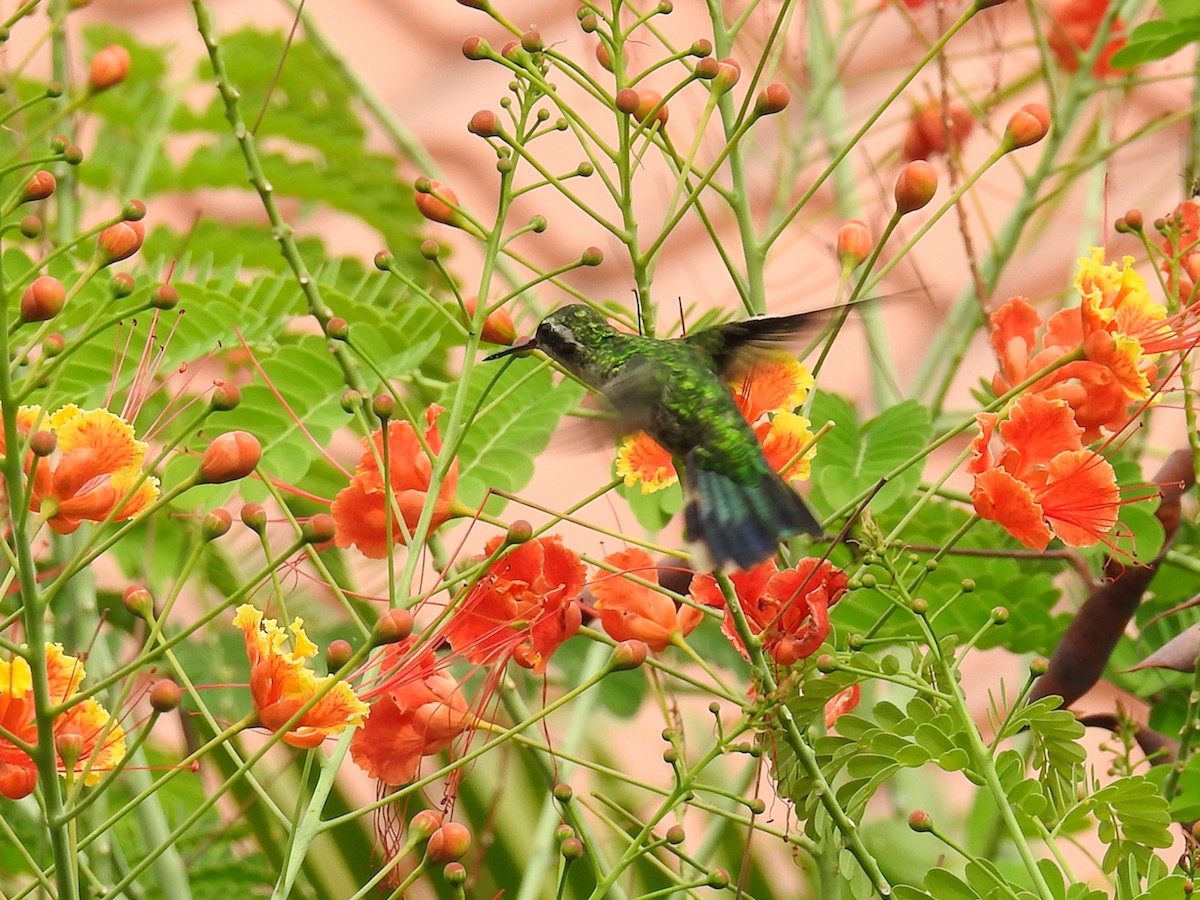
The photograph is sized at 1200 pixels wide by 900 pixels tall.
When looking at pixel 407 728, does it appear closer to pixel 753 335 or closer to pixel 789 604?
pixel 789 604

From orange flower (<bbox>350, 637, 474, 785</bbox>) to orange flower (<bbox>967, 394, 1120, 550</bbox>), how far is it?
0.32 meters

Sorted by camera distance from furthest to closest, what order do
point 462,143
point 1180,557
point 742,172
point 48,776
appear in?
point 462,143, point 1180,557, point 742,172, point 48,776

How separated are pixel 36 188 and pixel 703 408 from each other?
19.4 inches

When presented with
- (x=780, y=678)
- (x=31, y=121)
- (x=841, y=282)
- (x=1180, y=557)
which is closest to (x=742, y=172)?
(x=841, y=282)

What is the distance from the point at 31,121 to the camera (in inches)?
66.3

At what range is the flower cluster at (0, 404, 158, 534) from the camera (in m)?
0.76

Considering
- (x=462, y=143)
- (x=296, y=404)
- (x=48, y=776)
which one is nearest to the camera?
(x=48, y=776)

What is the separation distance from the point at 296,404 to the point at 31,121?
68cm

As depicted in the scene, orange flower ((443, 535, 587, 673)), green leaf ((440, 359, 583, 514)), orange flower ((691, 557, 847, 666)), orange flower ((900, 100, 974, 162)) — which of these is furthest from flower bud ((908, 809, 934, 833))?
orange flower ((900, 100, 974, 162))

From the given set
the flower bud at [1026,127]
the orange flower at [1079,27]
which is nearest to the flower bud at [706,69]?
the flower bud at [1026,127]

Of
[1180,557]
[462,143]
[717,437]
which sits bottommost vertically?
[1180,557]

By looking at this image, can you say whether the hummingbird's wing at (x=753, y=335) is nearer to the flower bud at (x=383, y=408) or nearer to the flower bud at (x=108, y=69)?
the flower bud at (x=383, y=408)

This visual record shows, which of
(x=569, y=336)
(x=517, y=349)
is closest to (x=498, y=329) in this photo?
(x=517, y=349)

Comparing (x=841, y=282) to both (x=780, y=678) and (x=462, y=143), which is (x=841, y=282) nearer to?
(x=780, y=678)
